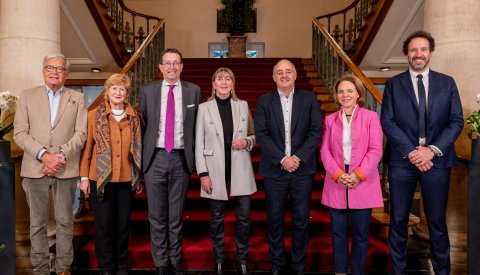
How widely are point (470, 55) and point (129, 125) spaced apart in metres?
2.70

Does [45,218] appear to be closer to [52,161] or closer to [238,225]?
[52,161]

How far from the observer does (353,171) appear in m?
2.76

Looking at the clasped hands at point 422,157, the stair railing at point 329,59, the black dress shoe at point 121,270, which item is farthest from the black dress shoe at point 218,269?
the stair railing at point 329,59

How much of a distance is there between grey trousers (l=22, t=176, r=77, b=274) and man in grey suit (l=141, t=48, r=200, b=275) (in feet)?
1.85

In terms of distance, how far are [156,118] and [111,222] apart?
79cm

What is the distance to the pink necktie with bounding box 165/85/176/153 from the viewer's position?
2.92 meters

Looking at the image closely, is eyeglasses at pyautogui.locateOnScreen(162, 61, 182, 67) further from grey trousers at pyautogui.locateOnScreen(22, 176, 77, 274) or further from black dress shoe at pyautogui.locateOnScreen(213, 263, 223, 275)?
black dress shoe at pyautogui.locateOnScreen(213, 263, 223, 275)

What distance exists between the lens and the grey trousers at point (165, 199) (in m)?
2.93

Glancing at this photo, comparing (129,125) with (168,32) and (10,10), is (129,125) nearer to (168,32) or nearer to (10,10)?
(10,10)

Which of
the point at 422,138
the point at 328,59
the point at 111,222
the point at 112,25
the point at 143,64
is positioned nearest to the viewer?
the point at 422,138

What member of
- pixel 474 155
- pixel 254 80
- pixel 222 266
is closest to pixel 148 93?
pixel 222 266

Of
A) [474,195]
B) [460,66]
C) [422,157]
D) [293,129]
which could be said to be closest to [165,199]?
[293,129]

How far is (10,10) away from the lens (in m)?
3.44

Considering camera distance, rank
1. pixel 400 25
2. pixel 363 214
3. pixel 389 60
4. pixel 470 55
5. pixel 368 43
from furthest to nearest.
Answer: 1. pixel 389 60
2. pixel 368 43
3. pixel 400 25
4. pixel 470 55
5. pixel 363 214
